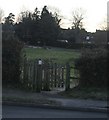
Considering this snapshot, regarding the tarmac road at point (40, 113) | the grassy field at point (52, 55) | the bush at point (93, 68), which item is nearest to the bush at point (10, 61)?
the bush at point (93, 68)

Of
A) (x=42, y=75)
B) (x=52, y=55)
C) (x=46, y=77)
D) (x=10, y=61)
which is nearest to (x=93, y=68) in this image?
(x=46, y=77)

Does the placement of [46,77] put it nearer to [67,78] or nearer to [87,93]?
[67,78]

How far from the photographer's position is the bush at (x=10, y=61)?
51.0 ft

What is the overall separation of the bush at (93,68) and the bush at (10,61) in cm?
254

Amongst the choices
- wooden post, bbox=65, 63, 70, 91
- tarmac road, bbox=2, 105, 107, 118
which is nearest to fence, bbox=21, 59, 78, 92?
wooden post, bbox=65, 63, 70, 91

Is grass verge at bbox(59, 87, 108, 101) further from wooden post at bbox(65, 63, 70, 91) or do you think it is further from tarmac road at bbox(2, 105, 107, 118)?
tarmac road at bbox(2, 105, 107, 118)

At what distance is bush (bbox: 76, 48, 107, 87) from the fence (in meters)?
0.45

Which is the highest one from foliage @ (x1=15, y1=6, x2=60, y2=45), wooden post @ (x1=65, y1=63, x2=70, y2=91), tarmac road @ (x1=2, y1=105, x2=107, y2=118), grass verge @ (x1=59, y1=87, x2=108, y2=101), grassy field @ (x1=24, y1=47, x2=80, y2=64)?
foliage @ (x1=15, y1=6, x2=60, y2=45)

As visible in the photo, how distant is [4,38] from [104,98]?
495 cm

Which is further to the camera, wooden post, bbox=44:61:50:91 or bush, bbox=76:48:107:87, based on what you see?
wooden post, bbox=44:61:50:91

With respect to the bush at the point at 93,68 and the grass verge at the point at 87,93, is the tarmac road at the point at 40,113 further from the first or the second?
the bush at the point at 93,68

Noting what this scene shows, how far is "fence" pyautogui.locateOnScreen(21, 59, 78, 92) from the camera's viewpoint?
50.3 feet

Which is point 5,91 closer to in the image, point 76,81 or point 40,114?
point 76,81

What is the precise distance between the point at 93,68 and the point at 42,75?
2175 mm
